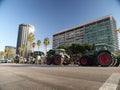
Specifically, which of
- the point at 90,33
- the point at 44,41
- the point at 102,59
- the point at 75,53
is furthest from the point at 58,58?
the point at 90,33

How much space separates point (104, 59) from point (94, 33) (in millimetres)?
78324

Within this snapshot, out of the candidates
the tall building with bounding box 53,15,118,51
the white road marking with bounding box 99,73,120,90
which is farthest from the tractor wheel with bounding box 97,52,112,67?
the tall building with bounding box 53,15,118,51

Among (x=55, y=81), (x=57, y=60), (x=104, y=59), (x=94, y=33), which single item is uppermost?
(x=94, y=33)

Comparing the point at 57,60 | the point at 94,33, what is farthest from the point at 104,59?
the point at 94,33

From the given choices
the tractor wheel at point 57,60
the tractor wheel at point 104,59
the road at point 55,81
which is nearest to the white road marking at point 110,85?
the road at point 55,81

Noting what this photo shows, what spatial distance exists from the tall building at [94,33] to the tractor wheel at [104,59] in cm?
6190

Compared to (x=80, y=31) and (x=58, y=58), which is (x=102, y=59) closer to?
(x=58, y=58)

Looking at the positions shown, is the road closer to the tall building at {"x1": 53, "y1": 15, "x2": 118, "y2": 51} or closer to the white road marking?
the white road marking

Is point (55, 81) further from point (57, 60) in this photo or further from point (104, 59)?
A: point (57, 60)

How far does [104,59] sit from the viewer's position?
880 centimetres

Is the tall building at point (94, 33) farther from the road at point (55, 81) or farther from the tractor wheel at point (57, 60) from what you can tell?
the road at point (55, 81)

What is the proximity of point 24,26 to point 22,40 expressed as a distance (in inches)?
591

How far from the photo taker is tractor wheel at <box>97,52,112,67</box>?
8543 millimetres

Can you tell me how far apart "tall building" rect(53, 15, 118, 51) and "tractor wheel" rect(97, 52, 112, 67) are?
6190cm
